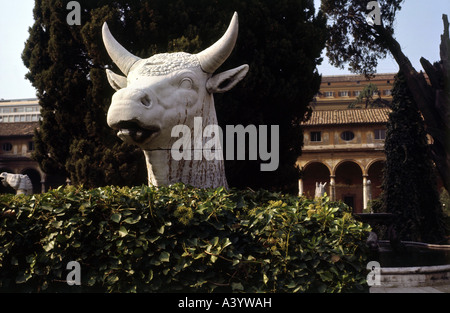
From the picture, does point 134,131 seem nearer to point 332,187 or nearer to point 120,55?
point 120,55

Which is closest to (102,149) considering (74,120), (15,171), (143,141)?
(74,120)

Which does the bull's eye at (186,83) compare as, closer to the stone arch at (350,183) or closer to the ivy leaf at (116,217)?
the ivy leaf at (116,217)

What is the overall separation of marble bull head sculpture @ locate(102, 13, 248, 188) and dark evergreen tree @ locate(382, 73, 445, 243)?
35.2ft

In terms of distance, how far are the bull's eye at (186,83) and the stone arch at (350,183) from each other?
34.0m

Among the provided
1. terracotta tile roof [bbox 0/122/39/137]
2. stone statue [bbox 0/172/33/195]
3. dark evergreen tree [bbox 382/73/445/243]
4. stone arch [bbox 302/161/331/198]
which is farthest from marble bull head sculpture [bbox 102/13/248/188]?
stone arch [bbox 302/161/331/198]

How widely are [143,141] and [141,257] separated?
101cm

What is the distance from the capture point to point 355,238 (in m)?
2.46

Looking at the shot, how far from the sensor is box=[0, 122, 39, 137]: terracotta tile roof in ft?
107

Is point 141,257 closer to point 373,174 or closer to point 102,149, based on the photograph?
point 102,149

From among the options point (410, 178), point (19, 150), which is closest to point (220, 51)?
point (410, 178)

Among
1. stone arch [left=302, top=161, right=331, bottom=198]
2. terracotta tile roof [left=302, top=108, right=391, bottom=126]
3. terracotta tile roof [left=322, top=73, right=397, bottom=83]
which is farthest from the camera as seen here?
terracotta tile roof [left=322, top=73, right=397, bottom=83]

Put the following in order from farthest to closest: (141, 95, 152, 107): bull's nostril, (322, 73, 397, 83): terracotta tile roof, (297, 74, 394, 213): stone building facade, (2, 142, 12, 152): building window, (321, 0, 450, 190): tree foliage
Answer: (322, 73, 397, 83): terracotta tile roof → (2, 142, 12, 152): building window → (297, 74, 394, 213): stone building facade → (321, 0, 450, 190): tree foliage → (141, 95, 152, 107): bull's nostril

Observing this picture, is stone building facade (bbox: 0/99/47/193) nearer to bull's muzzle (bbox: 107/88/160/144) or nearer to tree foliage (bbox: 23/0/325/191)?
tree foliage (bbox: 23/0/325/191)
